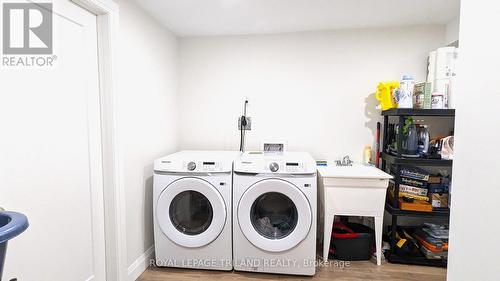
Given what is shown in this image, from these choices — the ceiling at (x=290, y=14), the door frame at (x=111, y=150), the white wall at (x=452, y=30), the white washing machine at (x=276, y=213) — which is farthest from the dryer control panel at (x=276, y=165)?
the white wall at (x=452, y=30)

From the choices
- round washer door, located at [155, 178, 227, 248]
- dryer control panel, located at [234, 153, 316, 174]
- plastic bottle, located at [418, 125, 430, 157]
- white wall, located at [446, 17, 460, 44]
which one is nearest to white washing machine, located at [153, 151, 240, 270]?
round washer door, located at [155, 178, 227, 248]

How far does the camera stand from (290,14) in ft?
7.23

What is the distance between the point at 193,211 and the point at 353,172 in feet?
4.59

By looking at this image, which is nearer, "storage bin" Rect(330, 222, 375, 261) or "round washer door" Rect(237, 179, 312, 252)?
"round washer door" Rect(237, 179, 312, 252)

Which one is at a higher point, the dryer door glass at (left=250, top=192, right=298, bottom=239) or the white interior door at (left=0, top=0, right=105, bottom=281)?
the white interior door at (left=0, top=0, right=105, bottom=281)

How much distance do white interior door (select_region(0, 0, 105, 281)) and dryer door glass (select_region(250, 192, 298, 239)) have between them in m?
1.14

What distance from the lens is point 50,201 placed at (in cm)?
138

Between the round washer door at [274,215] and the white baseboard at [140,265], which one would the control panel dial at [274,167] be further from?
the white baseboard at [140,265]

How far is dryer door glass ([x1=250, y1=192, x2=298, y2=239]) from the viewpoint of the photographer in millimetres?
2045

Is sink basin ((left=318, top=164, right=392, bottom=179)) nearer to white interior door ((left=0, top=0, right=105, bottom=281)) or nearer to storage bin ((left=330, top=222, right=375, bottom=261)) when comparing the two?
storage bin ((left=330, top=222, right=375, bottom=261))

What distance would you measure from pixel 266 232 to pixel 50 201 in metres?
1.45

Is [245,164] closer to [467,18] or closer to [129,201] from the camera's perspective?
[129,201]

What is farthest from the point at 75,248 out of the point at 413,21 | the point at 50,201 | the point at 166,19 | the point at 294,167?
the point at 413,21

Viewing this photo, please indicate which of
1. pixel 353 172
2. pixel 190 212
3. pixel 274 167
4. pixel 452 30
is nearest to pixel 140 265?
pixel 190 212
